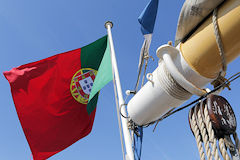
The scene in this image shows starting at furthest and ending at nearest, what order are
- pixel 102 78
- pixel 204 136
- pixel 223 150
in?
1. pixel 102 78
2. pixel 204 136
3. pixel 223 150

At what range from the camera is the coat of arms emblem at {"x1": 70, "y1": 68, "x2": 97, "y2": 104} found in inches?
187

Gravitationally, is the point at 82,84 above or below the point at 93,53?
below

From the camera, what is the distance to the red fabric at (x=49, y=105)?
4516 millimetres

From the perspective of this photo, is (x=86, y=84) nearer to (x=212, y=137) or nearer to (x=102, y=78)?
(x=102, y=78)

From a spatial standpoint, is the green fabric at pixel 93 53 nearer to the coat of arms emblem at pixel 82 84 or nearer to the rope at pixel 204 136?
the coat of arms emblem at pixel 82 84

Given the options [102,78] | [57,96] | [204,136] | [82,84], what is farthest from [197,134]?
[57,96]

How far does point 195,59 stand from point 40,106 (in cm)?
394

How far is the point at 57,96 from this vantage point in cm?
476

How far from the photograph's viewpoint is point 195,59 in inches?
61.6

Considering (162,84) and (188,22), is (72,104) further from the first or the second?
(188,22)

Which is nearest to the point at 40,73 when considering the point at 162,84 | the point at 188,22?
the point at 162,84

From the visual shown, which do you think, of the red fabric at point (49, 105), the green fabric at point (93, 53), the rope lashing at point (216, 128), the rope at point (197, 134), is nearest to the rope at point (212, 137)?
the rope lashing at point (216, 128)

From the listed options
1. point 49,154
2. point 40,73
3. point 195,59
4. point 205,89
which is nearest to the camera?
point 195,59

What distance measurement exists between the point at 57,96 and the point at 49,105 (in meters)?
0.26
